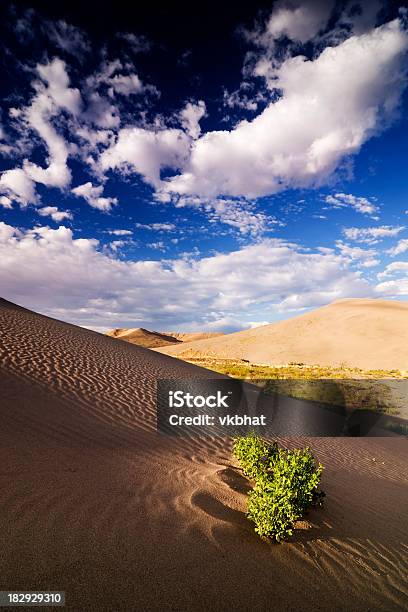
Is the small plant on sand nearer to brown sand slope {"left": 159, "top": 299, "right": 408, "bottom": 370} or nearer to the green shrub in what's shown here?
the green shrub

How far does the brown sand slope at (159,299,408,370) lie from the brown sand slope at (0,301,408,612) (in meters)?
36.6

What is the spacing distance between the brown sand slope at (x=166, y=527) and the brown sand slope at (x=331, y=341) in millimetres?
36612

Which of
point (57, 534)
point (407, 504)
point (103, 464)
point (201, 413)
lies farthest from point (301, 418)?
point (57, 534)

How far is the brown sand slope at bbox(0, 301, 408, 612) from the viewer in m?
3.24

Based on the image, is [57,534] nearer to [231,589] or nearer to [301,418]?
[231,589]

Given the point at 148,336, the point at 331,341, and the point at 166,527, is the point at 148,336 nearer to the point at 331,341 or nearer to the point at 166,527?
the point at 331,341

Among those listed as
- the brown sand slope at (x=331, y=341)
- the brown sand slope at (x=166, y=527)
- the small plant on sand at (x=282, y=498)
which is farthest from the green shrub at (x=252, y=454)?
the brown sand slope at (x=331, y=341)

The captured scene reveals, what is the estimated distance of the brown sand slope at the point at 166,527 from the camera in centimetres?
324

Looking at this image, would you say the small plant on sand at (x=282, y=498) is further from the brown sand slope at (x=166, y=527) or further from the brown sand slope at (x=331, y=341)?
the brown sand slope at (x=331, y=341)

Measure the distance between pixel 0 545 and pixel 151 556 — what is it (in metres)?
1.59

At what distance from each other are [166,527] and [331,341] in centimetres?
5147

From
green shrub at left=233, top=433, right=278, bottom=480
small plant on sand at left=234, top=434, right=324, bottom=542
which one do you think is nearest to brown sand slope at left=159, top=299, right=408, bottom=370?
green shrub at left=233, top=433, right=278, bottom=480

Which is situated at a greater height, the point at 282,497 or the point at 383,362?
the point at 383,362

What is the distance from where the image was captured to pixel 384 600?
11.4 ft
